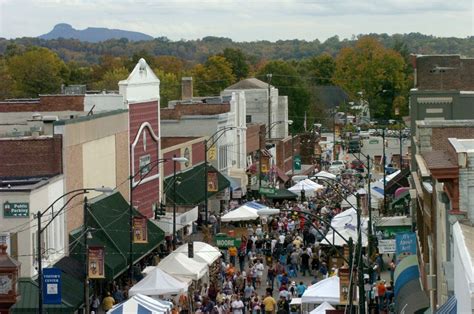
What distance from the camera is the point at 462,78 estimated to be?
205 feet

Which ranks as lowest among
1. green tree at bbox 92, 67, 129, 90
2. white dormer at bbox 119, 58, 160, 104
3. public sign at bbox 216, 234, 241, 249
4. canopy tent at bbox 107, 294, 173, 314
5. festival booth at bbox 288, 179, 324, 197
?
festival booth at bbox 288, 179, 324, 197

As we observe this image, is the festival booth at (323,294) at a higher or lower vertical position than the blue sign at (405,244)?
lower

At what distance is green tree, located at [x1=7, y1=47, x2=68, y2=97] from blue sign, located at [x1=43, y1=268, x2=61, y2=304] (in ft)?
414

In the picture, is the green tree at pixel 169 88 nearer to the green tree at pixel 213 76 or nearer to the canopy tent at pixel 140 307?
the green tree at pixel 213 76

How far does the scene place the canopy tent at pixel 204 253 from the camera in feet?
160

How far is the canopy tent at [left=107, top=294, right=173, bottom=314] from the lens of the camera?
35625mm

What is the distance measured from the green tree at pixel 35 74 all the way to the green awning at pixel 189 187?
306 ft

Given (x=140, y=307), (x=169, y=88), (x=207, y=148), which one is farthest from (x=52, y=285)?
(x=169, y=88)

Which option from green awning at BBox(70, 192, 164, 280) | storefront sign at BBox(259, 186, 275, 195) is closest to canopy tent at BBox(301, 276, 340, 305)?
green awning at BBox(70, 192, 164, 280)

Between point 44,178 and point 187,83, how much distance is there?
62.0 metres

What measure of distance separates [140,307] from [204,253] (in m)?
14.2

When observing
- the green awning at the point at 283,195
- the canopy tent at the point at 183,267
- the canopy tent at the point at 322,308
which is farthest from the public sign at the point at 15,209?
the green awning at the point at 283,195

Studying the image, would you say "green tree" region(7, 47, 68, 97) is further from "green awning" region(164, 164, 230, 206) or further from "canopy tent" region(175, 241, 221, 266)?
"canopy tent" region(175, 241, 221, 266)

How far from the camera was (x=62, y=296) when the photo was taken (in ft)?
130
